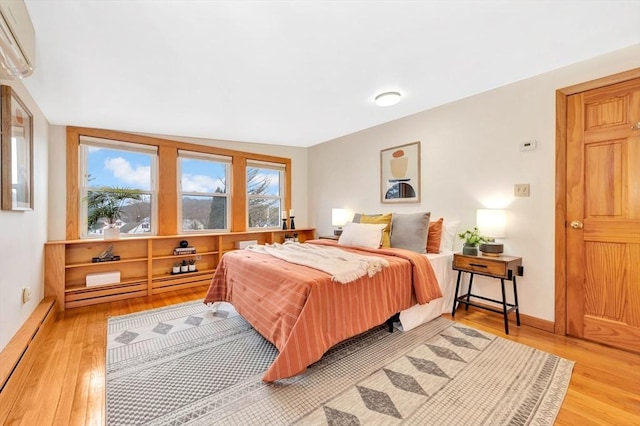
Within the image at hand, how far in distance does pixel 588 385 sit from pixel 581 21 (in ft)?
7.41

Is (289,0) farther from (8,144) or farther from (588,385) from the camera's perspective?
(588,385)

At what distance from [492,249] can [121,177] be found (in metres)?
4.43

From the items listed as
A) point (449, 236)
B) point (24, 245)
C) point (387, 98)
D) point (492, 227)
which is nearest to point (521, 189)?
point (492, 227)

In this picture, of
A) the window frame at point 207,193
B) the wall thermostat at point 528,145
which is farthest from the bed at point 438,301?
the window frame at point 207,193

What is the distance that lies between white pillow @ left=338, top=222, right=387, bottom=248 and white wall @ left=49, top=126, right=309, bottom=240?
2.17 meters

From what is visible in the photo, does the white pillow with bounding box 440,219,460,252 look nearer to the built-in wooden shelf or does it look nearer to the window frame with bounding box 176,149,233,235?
the built-in wooden shelf

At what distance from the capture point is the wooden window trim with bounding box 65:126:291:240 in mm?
3322

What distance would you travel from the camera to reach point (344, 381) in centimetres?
171

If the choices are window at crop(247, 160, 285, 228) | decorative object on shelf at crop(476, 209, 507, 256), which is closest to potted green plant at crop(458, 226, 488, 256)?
decorative object on shelf at crop(476, 209, 507, 256)

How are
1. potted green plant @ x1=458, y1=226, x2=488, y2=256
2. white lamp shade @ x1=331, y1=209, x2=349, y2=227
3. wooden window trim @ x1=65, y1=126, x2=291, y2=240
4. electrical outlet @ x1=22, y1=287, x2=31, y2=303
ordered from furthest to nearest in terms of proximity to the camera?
white lamp shade @ x1=331, y1=209, x2=349, y2=227 → wooden window trim @ x1=65, y1=126, x2=291, y2=240 → potted green plant @ x1=458, y1=226, x2=488, y2=256 → electrical outlet @ x1=22, y1=287, x2=31, y2=303

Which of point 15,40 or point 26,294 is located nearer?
point 15,40

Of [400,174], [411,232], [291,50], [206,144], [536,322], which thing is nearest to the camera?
[291,50]

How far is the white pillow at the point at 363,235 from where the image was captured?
2932 mm

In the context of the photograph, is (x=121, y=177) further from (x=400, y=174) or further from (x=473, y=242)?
(x=473, y=242)
